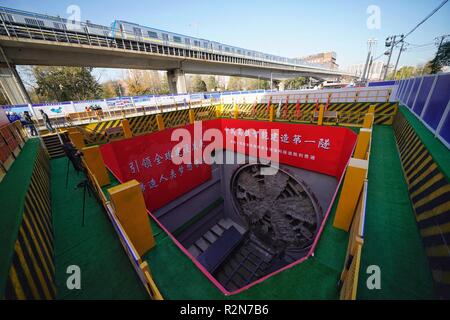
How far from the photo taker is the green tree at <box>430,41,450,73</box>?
1025 inches

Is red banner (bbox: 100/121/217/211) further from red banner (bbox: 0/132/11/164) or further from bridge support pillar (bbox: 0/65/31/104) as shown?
bridge support pillar (bbox: 0/65/31/104)

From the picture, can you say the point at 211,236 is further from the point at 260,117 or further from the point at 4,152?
the point at 4,152

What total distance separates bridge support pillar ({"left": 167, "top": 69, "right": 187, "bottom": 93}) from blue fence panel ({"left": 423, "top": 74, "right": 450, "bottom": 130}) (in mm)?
26481

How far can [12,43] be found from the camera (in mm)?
13922

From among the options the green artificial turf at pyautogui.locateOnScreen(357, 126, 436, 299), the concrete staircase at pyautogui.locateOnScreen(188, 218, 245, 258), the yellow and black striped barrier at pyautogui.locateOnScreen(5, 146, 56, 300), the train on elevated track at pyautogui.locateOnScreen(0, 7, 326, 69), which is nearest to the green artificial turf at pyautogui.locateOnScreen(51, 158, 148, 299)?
the yellow and black striped barrier at pyautogui.locateOnScreen(5, 146, 56, 300)

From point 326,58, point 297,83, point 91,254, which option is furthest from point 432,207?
point 326,58

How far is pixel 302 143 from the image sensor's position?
9094mm

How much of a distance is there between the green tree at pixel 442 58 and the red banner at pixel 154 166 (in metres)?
41.4

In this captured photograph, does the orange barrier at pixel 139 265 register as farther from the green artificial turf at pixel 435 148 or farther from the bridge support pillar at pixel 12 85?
the bridge support pillar at pixel 12 85
